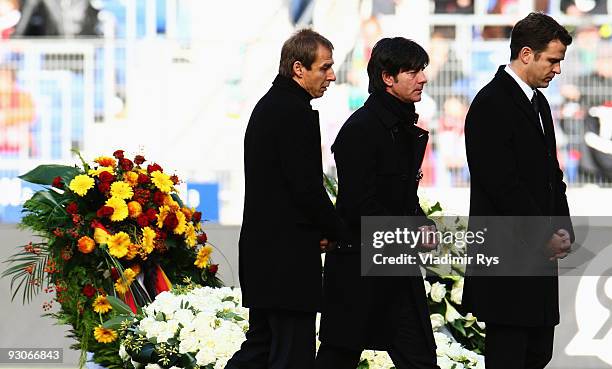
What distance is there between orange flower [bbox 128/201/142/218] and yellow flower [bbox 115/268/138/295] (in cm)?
25

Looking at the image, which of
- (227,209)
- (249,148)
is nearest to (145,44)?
(227,209)

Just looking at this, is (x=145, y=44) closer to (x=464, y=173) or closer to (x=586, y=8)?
(x=464, y=173)

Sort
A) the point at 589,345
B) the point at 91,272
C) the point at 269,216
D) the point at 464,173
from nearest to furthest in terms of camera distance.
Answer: the point at 269,216, the point at 91,272, the point at 589,345, the point at 464,173

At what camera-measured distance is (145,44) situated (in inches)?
435

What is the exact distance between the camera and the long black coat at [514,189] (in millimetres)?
4961

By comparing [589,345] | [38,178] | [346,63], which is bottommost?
[589,345]

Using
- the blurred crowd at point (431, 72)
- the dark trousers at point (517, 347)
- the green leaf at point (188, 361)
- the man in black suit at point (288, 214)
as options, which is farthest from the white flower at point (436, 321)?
the blurred crowd at point (431, 72)

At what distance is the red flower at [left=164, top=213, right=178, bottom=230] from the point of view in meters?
6.32

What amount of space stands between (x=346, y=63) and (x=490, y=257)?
5848mm

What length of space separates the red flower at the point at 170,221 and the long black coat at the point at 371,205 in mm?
1402

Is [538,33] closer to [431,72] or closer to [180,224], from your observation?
[180,224]

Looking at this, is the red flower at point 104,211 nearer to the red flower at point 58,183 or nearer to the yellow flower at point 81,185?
the yellow flower at point 81,185

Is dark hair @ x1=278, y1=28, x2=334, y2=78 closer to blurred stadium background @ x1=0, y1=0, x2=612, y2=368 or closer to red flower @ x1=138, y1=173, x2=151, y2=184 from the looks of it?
red flower @ x1=138, y1=173, x2=151, y2=184

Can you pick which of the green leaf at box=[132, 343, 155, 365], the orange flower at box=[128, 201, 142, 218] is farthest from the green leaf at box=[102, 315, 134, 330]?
the orange flower at box=[128, 201, 142, 218]
